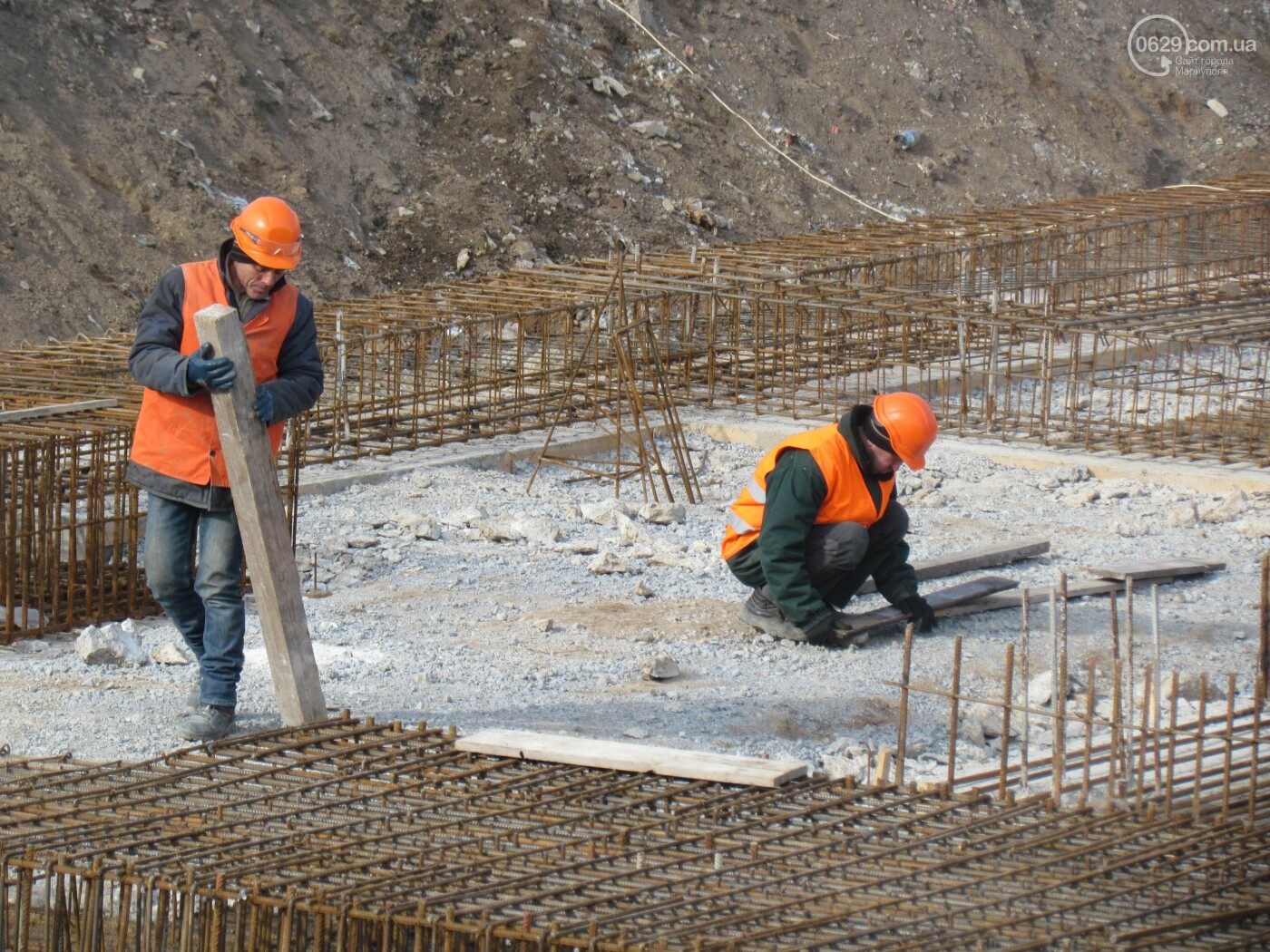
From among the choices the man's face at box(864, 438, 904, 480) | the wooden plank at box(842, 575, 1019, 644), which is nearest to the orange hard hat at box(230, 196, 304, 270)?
the man's face at box(864, 438, 904, 480)

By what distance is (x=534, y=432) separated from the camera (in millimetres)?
12242

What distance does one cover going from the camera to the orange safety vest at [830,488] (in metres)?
7.52

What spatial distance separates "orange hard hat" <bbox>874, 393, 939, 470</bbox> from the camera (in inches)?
289

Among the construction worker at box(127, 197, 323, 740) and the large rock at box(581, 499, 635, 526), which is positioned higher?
the construction worker at box(127, 197, 323, 740)

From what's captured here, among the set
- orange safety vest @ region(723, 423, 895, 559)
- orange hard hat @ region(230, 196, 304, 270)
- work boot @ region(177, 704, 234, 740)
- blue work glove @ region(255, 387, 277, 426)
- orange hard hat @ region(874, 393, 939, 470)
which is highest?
orange hard hat @ region(230, 196, 304, 270)

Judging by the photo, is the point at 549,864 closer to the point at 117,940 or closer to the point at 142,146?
the point at 117,940

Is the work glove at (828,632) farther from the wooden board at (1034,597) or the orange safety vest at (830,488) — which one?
the wooden board at (1034,597)

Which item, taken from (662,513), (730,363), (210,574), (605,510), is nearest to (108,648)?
(210,574)

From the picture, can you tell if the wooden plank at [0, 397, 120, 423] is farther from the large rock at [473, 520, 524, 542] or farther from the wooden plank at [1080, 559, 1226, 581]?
the wooden plank at [1080, 559, 1226, 581]

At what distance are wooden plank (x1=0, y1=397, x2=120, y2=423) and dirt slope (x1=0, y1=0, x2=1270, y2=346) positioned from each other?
6281 mm

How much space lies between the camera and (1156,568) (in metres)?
8.93

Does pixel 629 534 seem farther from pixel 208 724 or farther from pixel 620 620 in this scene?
pixel 208 724

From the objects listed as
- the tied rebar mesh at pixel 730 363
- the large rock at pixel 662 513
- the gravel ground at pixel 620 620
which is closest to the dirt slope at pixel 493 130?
Answer: the tied rebar mesh at pixel 730 363

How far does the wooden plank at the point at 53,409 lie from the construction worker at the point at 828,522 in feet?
10.1
